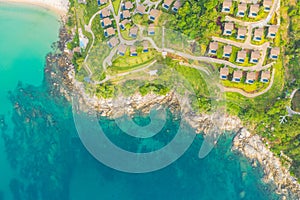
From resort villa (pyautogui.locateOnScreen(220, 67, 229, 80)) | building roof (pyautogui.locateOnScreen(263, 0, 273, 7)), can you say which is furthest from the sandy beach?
building roof (pyautogui.locateOnScreen(263, 0, 273, 7))

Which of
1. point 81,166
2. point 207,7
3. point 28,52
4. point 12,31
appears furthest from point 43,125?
point 207,7

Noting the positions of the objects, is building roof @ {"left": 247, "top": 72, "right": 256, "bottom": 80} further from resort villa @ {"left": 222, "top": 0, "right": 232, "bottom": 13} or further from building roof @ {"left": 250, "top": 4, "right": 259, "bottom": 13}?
resort villa @ {"left": 222, "top": 0, "right": 232, "bottom": 13}

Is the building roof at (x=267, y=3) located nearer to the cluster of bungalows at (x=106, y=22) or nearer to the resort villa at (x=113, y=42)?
the resort villa at (x=113, y=42)

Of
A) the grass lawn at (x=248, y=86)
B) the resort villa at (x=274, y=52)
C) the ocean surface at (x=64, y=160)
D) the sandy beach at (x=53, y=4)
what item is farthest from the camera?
the sandy beach at (x=53, y=4)

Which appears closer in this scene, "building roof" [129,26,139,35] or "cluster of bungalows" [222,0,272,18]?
"cluster of bungalows" [222,0,272,18]

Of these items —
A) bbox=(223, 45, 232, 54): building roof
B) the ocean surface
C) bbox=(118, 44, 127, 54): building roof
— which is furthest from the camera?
bbox=(118, 44, 127, 54): building roof

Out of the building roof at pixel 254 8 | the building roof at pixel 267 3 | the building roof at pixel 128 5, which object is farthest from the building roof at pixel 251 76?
the building roof at pixel 128 5

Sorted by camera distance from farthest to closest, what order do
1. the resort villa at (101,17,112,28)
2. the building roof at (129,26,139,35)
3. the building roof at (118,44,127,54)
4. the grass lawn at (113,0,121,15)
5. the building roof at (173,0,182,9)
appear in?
1. the grass lawn at (113,0,121,15)
2. the resort villa at (101,17,112,28)
3. the building roof at (129,26,139,35)
4. the building roof at (118,44,127,54)
5. the building roof at (173,0,182,9)

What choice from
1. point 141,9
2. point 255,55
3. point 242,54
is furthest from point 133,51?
point 255,55
